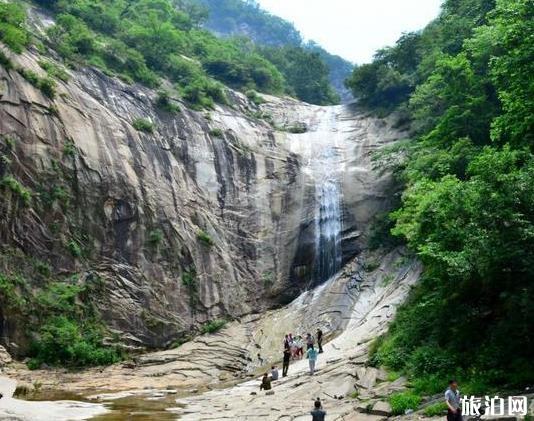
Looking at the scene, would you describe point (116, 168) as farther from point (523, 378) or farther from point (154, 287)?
point (523, 378)

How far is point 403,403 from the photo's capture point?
11484mm

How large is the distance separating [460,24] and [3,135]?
943 inches

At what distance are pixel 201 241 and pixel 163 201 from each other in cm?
291

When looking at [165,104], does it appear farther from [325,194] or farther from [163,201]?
[325,194]

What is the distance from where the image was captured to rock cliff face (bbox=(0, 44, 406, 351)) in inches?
944

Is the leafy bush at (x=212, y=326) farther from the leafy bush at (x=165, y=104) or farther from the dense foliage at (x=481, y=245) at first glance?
the leafy bush at (x=165, y=104)

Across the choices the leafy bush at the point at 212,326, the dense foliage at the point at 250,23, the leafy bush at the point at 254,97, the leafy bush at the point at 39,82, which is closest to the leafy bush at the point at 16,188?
the leafy bush at the point at 39,82

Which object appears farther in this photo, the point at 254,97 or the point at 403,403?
the point at 254,97

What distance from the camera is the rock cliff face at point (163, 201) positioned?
23969 millimetres

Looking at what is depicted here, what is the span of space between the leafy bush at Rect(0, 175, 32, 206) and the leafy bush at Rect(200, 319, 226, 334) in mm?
9815

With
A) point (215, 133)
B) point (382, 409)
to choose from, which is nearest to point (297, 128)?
point (215, 133)

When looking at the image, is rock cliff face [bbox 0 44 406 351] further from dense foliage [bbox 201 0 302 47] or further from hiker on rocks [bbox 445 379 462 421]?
dense foliage [bbox 201 0 302 47]

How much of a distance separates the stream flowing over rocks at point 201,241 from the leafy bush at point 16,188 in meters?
0.70

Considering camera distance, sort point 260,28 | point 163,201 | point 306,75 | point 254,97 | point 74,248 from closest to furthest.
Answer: point 74,248 → point 163,201 → point 254,97 → point 306,75 → point 260,28
